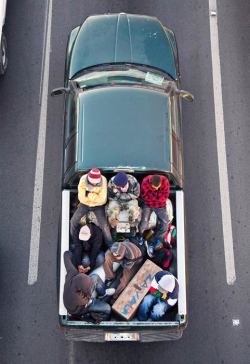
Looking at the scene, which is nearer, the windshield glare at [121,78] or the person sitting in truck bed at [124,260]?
the person sitting in truck bed at [124,260]

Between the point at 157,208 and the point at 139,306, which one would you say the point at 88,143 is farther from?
the point at 139,306

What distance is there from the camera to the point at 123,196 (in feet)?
20.6

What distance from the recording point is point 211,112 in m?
8.73

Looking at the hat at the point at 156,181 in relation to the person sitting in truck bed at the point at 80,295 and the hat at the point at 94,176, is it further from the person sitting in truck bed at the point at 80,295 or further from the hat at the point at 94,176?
the person sitting in truck bed at the point at 80,295

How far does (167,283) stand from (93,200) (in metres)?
1.40

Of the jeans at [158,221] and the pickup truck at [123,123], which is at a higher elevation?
the pickup truck at [123,123]

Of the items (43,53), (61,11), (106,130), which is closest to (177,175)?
(106,130)

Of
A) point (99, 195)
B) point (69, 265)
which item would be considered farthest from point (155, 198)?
point (69, 265)

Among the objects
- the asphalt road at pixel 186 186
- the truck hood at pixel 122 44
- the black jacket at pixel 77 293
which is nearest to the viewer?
the black jacket at pixel 77 293

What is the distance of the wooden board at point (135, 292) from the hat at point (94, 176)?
1304mm

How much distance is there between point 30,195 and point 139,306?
2.83 meters

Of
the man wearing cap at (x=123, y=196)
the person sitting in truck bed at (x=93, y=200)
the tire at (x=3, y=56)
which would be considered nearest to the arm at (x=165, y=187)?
the man wearing cap at (x=123, y=196)

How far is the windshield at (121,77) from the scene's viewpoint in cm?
717

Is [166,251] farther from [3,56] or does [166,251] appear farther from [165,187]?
[3,56]
